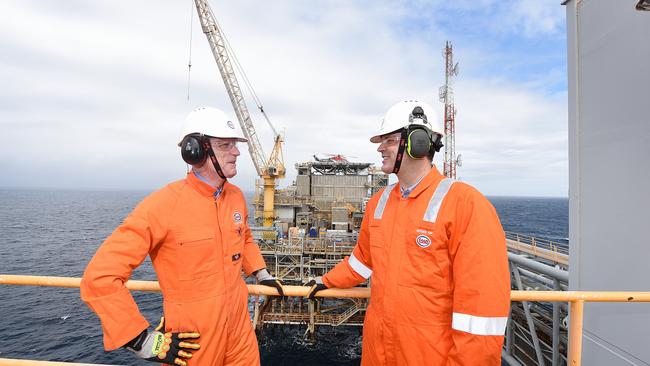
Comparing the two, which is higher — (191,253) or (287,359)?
(191,253)

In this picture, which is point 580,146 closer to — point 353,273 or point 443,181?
point 443,181

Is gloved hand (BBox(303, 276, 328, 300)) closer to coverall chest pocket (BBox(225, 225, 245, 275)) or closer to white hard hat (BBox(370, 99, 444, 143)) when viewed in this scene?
coverall chest pocket (BBox(225, 225, 245, 275))

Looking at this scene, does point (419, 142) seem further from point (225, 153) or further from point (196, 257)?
point (196, 257)

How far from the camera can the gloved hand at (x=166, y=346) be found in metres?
2.01

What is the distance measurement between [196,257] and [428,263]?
1.69 metres

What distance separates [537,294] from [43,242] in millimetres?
57075

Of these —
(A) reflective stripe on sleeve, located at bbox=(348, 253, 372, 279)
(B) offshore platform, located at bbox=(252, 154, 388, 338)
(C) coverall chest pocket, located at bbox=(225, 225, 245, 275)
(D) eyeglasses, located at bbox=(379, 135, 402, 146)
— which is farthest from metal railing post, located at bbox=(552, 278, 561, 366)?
(B) offshore platform, located at bbox=(252, 154, 388, 338)

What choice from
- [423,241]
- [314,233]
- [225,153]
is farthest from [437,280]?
[314,233]

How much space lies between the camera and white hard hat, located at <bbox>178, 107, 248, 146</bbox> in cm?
250

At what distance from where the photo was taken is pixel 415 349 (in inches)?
87.0

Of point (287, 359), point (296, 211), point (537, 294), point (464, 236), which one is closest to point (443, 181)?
point (464, 236)

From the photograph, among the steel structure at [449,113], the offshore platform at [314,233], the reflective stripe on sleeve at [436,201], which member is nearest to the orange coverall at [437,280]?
the reflective stripe on sleeve at [436,201]

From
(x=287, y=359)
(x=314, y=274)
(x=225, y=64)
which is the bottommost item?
(x=287, y=359)

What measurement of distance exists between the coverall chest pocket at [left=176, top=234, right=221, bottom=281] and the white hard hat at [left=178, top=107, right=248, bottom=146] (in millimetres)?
824
